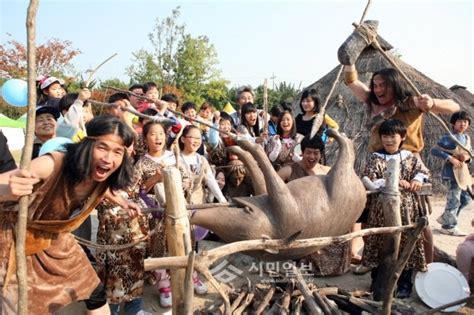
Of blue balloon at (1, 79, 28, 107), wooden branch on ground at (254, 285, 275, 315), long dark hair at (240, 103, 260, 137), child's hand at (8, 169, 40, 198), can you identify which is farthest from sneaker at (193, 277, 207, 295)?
blue balloon at (1, 79, 28, 107)

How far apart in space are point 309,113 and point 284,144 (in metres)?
0.58

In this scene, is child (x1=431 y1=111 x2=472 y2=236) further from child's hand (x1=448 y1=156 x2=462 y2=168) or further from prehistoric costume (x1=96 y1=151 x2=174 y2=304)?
prehistoric costume (x1=96 y1=151 x2=174 y2=304)

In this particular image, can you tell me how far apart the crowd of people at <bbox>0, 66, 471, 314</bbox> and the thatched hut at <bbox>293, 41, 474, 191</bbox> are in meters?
4.48

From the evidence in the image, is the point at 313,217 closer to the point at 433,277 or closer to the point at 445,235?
the point at 433,277

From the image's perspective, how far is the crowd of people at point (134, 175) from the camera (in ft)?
7.04

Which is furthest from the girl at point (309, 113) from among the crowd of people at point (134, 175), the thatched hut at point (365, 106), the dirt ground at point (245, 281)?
the thatched hut at point (365, 106)

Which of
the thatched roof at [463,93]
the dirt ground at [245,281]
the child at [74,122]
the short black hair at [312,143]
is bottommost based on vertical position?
the dirt ground at [245,281]

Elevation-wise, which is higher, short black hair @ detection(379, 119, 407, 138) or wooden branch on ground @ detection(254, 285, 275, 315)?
short black hair @ detection(379, 119, 407, 138)

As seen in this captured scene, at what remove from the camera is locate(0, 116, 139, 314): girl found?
2098mm

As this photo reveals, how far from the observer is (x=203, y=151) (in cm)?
475

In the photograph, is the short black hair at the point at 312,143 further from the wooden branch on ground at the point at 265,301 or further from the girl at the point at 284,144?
the wooden branch on ground at the point at 265,301

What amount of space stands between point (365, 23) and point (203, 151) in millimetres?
2609

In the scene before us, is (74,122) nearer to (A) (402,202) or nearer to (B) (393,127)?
(B) (393,127)

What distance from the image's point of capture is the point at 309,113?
480 cm
